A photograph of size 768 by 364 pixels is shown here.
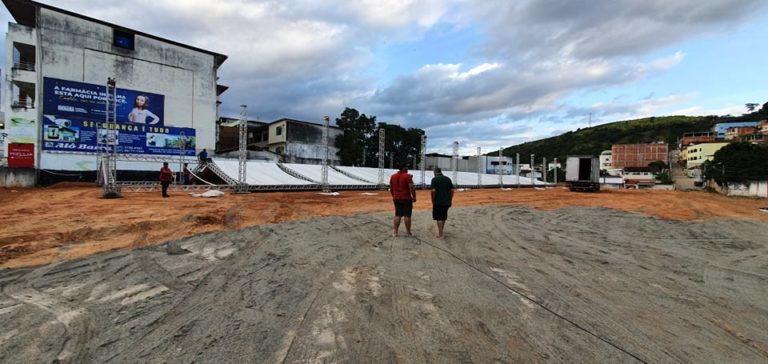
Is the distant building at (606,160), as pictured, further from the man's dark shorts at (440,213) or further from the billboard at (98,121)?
the man's dark shorts at (440,213)

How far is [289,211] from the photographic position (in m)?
13.0

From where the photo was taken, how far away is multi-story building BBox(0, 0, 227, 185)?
969 inches

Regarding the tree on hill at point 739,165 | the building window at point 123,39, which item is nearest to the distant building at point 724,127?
the tree on hill at point 739,165

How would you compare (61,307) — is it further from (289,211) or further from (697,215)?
(697,215)

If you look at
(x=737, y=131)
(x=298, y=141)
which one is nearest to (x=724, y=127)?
(x=737, y=131)

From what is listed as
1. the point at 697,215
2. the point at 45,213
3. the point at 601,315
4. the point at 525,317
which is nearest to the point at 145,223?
the point at 45,213

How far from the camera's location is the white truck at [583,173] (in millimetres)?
30547

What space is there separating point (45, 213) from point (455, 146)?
24.9 m

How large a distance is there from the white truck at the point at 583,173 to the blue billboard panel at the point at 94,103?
32762 mm

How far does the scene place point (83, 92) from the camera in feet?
86.6

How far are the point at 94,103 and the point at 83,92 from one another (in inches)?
37.0

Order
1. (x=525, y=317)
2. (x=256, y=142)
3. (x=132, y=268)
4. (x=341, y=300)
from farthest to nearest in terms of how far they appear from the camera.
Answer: (x=256, y=142) < (x=132, y=268) < (x=341, y=300) < (x=525, y=317)

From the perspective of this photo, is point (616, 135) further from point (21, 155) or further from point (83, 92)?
point (21, 155)

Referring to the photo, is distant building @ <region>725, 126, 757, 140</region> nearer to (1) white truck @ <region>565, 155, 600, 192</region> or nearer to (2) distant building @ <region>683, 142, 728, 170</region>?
(2) distant building @ <region>683, 142, 728, 170</region>
